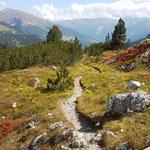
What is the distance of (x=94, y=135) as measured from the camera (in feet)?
94.6

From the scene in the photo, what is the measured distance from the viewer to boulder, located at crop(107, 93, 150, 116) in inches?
1267

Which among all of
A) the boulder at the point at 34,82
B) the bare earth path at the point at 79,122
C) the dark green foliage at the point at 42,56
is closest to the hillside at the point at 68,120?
the bare earth path at the point at 79,122

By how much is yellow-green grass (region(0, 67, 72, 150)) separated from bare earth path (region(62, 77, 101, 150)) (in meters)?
1.00

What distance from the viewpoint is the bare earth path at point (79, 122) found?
1105 inches

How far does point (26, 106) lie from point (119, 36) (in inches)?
3819

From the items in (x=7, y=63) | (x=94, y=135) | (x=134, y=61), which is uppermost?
(x=94, y=135)

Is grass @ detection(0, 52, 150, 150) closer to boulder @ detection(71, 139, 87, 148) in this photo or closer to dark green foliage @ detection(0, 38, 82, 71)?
boulder @ detection(71, 139, 87, 148)

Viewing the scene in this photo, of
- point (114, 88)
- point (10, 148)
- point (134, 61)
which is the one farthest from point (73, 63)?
point (10, 148)

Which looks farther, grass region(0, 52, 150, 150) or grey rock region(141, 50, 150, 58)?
grey rock region(141, 50, 150, 58)

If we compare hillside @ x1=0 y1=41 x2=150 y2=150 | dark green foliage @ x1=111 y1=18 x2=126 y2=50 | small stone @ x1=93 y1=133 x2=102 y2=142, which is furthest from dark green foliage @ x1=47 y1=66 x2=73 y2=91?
dark green foliage @ x1=111 y1=18 x2=126 y2=50

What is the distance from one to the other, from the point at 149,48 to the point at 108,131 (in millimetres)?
68492

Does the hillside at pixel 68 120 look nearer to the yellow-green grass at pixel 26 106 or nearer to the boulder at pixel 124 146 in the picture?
the yellow-green grass at pixel 26 106

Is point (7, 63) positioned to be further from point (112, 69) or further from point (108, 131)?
point (108, 131)

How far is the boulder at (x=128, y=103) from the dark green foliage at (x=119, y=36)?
110 metres
